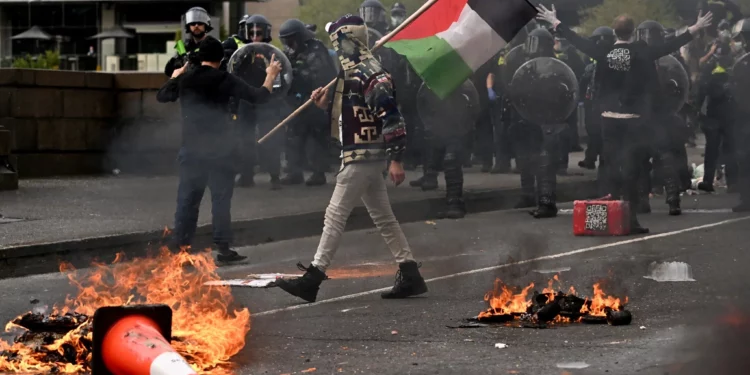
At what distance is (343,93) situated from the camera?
8.17 m

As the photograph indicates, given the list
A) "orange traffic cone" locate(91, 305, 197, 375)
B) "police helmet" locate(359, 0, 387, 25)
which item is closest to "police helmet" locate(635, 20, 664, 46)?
"orange traffic cone" locate(91, 305, 197, 375)

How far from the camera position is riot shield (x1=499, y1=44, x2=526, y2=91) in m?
14.3

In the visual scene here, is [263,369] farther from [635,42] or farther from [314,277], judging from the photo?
[635,42]

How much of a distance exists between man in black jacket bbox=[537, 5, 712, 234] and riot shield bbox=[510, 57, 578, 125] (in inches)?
33.2

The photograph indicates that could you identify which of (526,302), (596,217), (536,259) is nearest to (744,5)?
(526,302)

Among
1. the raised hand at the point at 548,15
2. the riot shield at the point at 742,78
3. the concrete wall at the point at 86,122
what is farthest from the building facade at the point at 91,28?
the raised hand at the point at 548,15

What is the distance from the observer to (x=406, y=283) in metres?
8.23

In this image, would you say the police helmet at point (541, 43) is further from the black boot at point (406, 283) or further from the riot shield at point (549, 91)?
the black boot at point (406, 283)

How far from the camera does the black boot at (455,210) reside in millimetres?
13211

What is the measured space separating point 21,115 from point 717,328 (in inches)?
455

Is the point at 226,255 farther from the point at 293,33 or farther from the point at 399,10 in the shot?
the point at 399,10

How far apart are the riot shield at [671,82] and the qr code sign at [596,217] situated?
5.03 feet

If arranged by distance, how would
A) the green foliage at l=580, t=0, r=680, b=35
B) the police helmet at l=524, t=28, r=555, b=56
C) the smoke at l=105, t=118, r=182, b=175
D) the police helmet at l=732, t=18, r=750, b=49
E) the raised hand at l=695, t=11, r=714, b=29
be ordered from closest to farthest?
1. the green foliage at l=580, t=0, r=680, b=35
2. the raised hand at l=695, t=11, r=714, b=29
3. the police helmet at l=732, t=18, r=750, b=49
4. the police helmet at l=524, t=28, r=555, b=56
5. the smoke at l=105, t=118, r=182, b=175

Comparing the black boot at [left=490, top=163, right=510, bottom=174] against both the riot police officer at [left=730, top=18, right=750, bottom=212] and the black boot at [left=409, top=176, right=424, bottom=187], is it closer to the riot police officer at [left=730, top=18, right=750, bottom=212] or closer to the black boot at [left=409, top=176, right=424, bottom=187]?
the black boot at [left=409, top=176, right=424, bottom=187]
